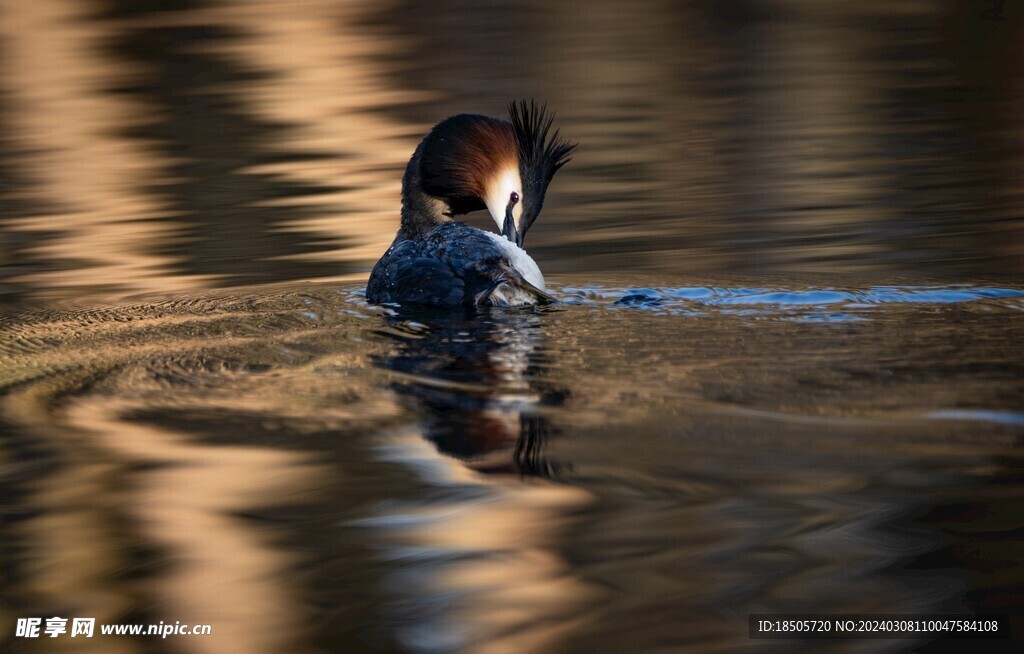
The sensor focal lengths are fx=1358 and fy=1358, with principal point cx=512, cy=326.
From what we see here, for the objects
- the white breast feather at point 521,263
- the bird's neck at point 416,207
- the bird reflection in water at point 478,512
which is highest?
the bird's neck at point 416,207

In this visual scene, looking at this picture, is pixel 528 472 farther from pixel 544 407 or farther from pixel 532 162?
pixel 532 162

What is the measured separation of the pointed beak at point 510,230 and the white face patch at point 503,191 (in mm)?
26

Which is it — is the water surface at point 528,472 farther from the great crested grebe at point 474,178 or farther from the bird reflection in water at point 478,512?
the great crested grebe at point 474,178

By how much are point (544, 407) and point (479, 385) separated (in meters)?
0.34

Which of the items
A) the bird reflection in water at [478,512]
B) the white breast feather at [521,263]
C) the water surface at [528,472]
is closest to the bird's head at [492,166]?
the white breast feather at [521,263]

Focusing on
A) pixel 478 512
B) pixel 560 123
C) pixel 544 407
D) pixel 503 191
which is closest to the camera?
pixel 478 512

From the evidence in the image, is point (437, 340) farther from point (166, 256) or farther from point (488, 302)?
point (166, 256)

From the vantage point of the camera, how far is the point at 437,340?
524cm

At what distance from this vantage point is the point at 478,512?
349 cm

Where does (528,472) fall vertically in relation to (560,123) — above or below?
below

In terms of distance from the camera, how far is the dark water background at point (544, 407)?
9.97 feet

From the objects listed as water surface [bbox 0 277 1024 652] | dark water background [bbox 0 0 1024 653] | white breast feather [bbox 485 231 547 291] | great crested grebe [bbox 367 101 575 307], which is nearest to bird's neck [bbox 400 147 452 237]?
great crested grebe [bbox 367 101 575 307]

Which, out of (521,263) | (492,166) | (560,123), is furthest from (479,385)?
(560,123)

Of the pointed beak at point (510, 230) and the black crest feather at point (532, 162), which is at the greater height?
the black crest feather at point (532, 162)
